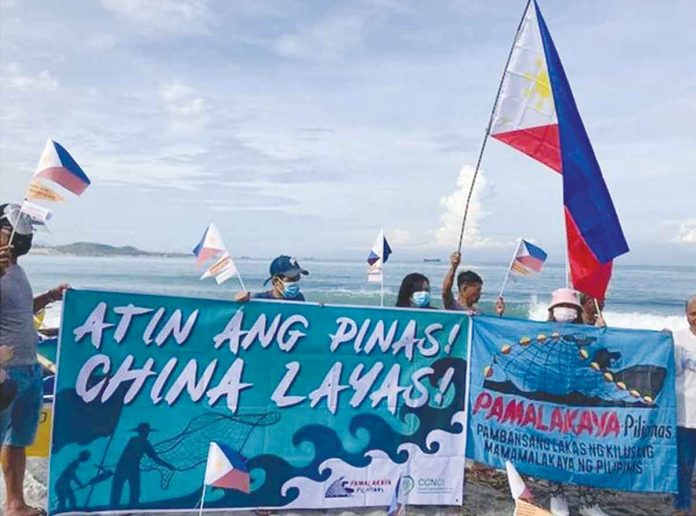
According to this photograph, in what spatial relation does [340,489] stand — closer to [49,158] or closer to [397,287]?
[49,158]

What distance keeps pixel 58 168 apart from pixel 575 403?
12.7 feet

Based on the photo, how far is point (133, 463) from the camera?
14.6ft

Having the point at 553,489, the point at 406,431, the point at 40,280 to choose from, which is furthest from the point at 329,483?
the point at 40,280

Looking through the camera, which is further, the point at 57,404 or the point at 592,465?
the point at 592,465

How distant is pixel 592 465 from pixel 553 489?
44cm

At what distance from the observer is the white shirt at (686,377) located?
5.02 meters

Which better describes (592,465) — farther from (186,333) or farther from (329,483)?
(186,333)

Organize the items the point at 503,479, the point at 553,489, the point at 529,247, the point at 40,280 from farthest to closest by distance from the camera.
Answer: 1. the point at 40,280
2. the point at 529,247
3. the point at 503,479
4. the point at 553,489

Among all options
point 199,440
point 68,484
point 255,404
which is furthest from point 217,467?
point 68,484

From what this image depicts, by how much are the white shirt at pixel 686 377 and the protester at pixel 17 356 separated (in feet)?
13.8

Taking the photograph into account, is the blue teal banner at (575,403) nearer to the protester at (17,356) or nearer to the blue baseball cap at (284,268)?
the blue baseball cap at (284,268)

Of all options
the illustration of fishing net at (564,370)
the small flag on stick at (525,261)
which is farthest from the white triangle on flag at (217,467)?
the small flag on stick at (525,261)

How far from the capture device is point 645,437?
506 centimetres

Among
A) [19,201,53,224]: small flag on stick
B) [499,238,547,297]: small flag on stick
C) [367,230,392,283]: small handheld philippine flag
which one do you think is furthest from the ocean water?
[19,201,53,224]: small flag on stick
